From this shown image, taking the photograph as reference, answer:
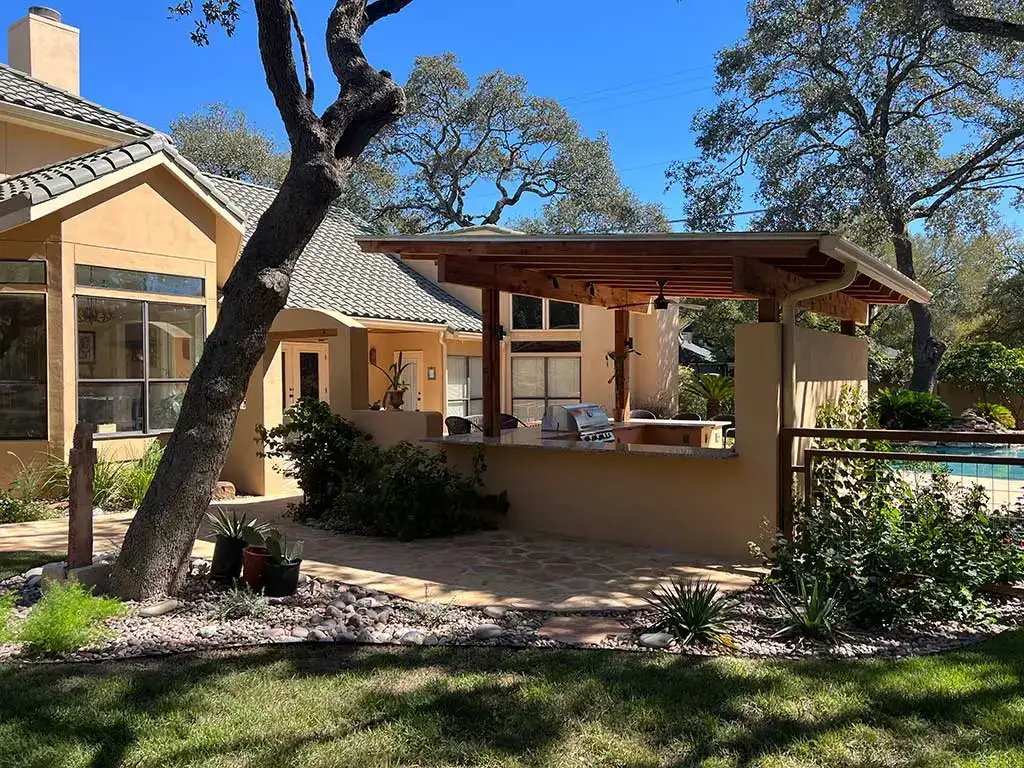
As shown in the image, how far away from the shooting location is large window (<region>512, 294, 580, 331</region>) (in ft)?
66.6

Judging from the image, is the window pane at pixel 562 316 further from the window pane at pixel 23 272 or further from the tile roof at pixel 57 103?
the window pane at pixel 23 272

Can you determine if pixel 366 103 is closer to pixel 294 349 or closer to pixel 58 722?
pixel 58 722

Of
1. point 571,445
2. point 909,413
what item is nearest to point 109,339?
point 571,445

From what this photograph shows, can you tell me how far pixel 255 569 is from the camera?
577 cm

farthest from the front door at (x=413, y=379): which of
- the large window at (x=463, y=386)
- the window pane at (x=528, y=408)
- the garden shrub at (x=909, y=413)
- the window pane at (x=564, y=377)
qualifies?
the garden shrub at (x=909, y=413)

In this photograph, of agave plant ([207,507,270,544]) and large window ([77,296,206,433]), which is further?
large window ([77,296,206,433])

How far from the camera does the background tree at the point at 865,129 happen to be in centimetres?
2100

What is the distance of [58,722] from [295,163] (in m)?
3.66

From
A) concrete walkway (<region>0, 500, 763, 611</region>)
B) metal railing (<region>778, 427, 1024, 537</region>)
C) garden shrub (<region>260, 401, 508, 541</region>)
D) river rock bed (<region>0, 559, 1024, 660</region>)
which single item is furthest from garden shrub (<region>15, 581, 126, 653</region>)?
metal railing (<region>778, 427, 1024, 537</region>)

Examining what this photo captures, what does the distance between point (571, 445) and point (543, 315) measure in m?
12.5

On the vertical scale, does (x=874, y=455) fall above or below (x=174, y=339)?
below

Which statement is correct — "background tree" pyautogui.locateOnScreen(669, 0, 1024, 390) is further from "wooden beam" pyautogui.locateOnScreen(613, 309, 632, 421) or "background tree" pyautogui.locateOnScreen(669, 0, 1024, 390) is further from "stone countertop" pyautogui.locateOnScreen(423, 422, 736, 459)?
"stone countertop" pyautogui.locateOnScreen(423, 422, 736, 459)

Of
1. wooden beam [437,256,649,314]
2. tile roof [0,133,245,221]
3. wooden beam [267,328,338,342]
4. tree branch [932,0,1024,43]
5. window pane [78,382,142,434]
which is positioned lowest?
window pane [78,382,142,434]

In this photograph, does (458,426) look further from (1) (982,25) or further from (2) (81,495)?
(1) (982,25)
